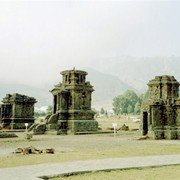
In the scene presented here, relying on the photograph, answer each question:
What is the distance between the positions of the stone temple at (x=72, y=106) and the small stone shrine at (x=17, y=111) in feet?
29.2

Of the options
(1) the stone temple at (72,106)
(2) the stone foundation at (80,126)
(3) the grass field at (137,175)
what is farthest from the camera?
(1) the stone temple at (72,106)

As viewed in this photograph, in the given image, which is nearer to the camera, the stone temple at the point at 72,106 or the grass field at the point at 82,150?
the grass field at the point at 82,150

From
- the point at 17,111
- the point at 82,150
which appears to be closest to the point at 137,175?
the point at 82,150

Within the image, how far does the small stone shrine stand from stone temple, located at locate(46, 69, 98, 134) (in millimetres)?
8913

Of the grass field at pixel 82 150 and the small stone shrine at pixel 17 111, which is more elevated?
the small stone shrine at pixel 17 111

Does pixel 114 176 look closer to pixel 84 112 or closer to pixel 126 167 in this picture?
pixel 126 167

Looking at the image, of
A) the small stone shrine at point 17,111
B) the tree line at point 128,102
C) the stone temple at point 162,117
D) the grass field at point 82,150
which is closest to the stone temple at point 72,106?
the small stone shrine at point 17,111

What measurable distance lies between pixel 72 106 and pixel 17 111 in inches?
478

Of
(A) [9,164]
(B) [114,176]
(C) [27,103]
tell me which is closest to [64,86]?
(C) [27,103]

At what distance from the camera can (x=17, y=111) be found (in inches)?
1927

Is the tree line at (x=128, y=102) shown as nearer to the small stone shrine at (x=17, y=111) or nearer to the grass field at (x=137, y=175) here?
the small stone shrine at (x=17, y=111)

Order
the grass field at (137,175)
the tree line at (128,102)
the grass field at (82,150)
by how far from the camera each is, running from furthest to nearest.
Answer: the tree line at (128,102) < the grass field at (82,150) < the grass field at (137,175)

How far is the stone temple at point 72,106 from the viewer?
Answer: 40.0 meters

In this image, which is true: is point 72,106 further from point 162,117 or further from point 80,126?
point 162,117
